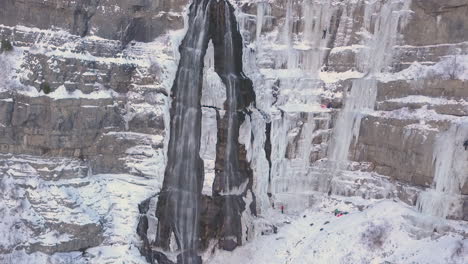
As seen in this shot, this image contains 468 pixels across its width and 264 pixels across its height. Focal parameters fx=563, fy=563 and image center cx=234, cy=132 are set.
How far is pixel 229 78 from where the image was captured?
27.8 meters

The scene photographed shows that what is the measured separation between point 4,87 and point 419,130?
60.6ft

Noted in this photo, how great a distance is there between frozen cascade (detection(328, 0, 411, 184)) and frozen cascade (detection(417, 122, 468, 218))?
4670 millimetres

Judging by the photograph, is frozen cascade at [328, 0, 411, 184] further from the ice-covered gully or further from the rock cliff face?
the ice-covered gully

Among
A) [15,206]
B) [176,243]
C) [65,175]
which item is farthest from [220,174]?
[15,206]

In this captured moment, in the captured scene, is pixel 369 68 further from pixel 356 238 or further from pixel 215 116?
pixel 356 238

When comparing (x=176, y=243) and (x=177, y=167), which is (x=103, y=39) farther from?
(x=176, y=243)

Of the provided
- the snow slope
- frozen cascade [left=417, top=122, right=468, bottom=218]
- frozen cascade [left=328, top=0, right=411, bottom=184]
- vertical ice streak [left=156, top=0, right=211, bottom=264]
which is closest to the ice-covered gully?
vertical ice streak [left=156, top=0, right=211, bottom=264]

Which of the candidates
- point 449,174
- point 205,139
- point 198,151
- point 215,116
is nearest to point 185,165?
point 198,151

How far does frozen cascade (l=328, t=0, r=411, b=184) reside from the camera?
2711 centimetres

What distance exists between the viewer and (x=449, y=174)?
23594 mm

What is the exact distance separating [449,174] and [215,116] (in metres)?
10.9

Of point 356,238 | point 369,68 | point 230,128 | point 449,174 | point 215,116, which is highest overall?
point 369,68

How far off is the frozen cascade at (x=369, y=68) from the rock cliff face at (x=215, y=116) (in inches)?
2.8

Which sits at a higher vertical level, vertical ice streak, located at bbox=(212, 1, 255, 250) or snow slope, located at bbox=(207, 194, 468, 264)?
vertical ice streak, located at bbox=(212, 1, 255, 250)
